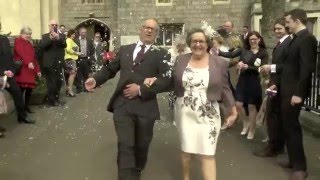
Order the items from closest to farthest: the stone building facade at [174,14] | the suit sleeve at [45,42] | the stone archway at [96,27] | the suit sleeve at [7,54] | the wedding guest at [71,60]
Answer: the suit sleeve at [7,54], the suit sleeve at [45,42], the wedding guest at [71,60], the stone building facade at [174,14], the stone archway at [96,27]

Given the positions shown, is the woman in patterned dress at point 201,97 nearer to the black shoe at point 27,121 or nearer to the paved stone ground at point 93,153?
the paved stone ground at point 93,153

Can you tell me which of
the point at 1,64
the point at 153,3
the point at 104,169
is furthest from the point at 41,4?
the point at 104,169

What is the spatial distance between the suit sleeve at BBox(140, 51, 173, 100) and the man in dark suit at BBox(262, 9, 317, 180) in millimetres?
1449

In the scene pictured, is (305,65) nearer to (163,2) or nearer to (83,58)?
(83,58)

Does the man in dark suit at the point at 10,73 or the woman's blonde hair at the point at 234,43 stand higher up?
the woman's blonde hair at the point at 234,43

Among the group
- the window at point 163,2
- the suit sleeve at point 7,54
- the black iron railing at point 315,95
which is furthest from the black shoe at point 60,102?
the window at point 163,2

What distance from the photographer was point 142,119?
5.21 meters

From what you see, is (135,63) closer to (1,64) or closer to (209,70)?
(209,70)

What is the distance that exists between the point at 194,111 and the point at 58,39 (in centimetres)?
667

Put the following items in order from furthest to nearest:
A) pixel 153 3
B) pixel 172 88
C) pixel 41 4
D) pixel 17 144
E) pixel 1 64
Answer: pixel 153 3 < pixel 41 4 < pixel 1 64 < pixel 17 144 < pixel 172 88

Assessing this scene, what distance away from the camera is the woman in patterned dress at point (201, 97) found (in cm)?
494

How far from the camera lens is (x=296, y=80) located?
5707 mm

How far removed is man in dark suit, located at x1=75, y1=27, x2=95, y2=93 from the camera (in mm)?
13492

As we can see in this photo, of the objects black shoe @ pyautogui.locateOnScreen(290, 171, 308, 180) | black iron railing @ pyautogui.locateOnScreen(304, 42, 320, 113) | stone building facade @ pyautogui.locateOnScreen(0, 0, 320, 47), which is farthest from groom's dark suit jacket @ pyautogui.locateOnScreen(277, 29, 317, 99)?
stone building facade @ pyautogui.locateOnScreen(0, 0, 320, 47)
